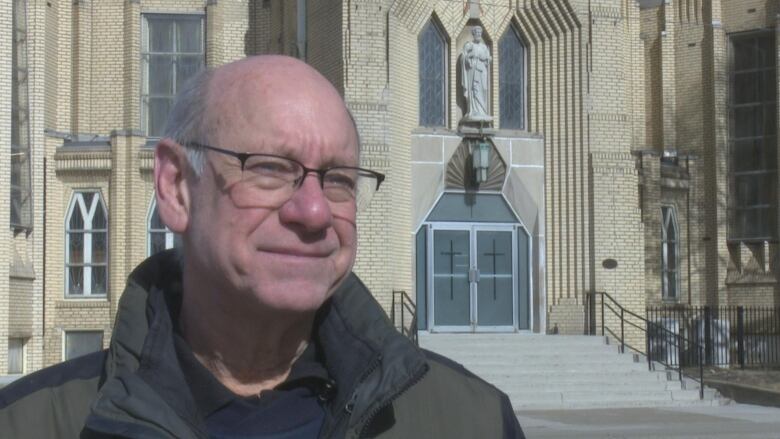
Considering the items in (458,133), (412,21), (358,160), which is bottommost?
(358,160)

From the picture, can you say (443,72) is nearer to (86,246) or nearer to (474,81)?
(474,81)

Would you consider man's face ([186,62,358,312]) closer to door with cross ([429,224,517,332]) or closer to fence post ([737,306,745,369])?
door with cross ([429,224,517,332])

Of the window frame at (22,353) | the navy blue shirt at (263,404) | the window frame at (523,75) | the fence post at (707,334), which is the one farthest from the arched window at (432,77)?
the navy blue shirt at (263,404)

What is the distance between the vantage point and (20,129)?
88.0ft

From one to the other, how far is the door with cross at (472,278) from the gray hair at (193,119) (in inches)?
926

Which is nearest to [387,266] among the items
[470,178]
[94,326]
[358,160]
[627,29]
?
[470,178]

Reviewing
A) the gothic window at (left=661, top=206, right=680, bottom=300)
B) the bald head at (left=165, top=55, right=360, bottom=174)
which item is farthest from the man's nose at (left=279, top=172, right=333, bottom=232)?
the gothic window at (left=661, top=206, right=680, bottom=300)

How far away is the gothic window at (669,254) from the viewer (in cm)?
3136

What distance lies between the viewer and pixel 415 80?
26422mm

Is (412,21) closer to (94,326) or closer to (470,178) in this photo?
(470,178)

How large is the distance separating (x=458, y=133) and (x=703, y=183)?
9.40m

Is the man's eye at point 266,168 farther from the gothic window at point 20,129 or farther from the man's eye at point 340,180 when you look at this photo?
the gothic window at point 20,129

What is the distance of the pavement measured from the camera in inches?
629

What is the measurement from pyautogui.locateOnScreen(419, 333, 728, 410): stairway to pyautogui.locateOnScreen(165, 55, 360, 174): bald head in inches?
710
